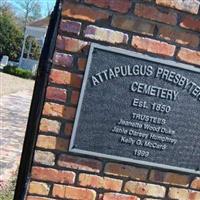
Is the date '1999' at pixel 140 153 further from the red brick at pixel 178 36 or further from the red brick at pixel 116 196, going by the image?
the red brick at pixel 178 36

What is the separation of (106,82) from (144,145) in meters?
0.54

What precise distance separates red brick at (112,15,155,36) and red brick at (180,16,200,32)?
22 cm

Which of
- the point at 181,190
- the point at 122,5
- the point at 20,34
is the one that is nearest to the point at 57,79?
the point at 122,5

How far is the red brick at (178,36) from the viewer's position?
10.8 ft

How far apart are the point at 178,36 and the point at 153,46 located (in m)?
0.19

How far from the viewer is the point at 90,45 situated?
3.19 metres

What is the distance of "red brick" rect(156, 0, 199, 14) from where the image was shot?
3.24 metres

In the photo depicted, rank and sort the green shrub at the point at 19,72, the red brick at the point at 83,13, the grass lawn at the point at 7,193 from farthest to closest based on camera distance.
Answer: the green shrub at the point at 19,72 → the grass lawn at the point at 7,193 → the red brick at the point at 83,13

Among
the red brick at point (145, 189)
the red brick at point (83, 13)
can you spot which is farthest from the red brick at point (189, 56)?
the red brick at point (145, 189)

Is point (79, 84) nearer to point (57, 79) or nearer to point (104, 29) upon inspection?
point (57, 79)

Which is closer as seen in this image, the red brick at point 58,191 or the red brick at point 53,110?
the red brick at point 53,110

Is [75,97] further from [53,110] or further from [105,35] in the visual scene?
[105,35]

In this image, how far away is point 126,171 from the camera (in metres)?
3.40

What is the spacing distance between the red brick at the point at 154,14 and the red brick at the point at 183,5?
5 cm
